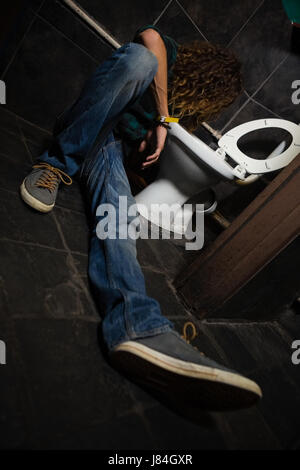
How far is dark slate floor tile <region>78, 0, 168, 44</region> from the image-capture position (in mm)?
1524

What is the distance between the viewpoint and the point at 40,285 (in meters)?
0.71

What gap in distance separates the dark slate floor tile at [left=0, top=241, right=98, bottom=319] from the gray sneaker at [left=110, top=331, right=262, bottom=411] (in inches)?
7.7

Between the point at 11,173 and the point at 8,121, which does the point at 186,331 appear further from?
the point at 8,121

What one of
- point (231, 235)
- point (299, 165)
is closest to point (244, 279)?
point (231, 235)

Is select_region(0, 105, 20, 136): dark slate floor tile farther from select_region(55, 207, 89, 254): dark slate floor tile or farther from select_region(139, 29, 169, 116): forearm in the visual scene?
select_region(139, 29, 169, 116): forearm

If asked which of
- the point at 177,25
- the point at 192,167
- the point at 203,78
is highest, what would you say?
the point at 177,25

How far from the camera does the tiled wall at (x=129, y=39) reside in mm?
1439

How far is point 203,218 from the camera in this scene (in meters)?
2.08

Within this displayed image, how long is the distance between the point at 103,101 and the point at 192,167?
624mm

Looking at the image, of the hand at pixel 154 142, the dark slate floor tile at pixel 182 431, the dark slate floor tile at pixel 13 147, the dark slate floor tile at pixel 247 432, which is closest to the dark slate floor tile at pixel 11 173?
the dark slate floor tile at pixel 13 147

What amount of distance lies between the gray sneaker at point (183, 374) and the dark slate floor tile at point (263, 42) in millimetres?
2164

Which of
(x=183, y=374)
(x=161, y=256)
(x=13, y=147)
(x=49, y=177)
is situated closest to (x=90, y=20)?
(x=13, y=147)

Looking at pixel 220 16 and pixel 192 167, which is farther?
pixel 220 16
